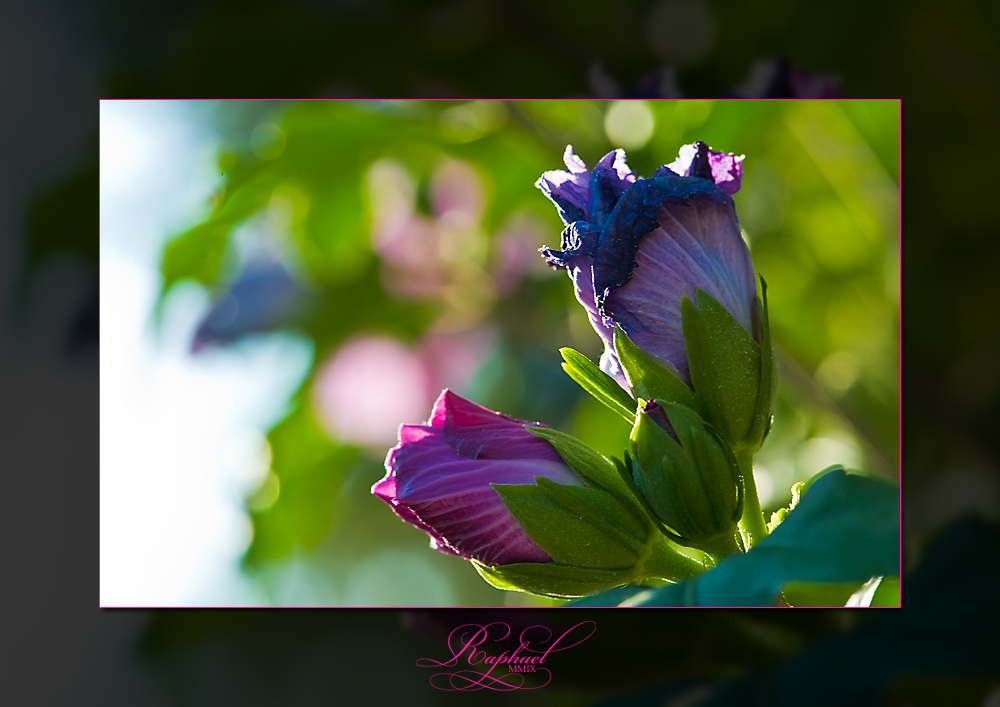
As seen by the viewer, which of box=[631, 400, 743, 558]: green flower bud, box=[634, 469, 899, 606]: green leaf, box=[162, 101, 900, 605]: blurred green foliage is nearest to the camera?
box=[634, 469, 899, 606]: green leaf

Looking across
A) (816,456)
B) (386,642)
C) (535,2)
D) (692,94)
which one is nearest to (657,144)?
(692,94)

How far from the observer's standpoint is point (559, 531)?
842 millimetres

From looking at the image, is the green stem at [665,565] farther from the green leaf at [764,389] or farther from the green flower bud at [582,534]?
the green leaf at [764,389]

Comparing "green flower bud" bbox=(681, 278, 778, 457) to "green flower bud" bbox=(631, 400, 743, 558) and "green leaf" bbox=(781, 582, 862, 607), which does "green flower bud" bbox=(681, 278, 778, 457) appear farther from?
"green leaf" bbox=(781, 582, 862, 607)

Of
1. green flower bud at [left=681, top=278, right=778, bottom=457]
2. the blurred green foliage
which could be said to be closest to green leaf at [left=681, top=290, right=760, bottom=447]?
green flower bud at [left=681, top=278, right=778, bottom=457]

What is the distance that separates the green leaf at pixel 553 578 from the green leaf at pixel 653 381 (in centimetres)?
18

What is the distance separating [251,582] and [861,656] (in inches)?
51.0

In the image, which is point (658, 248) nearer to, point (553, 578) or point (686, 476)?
point (686, 476)

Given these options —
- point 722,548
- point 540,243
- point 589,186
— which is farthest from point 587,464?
point 540,243

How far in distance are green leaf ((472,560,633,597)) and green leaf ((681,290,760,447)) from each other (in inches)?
7.3

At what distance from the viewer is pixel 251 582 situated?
5.64 feet

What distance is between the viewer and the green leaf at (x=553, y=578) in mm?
846

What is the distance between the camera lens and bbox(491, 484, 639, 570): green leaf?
0.84 metres
